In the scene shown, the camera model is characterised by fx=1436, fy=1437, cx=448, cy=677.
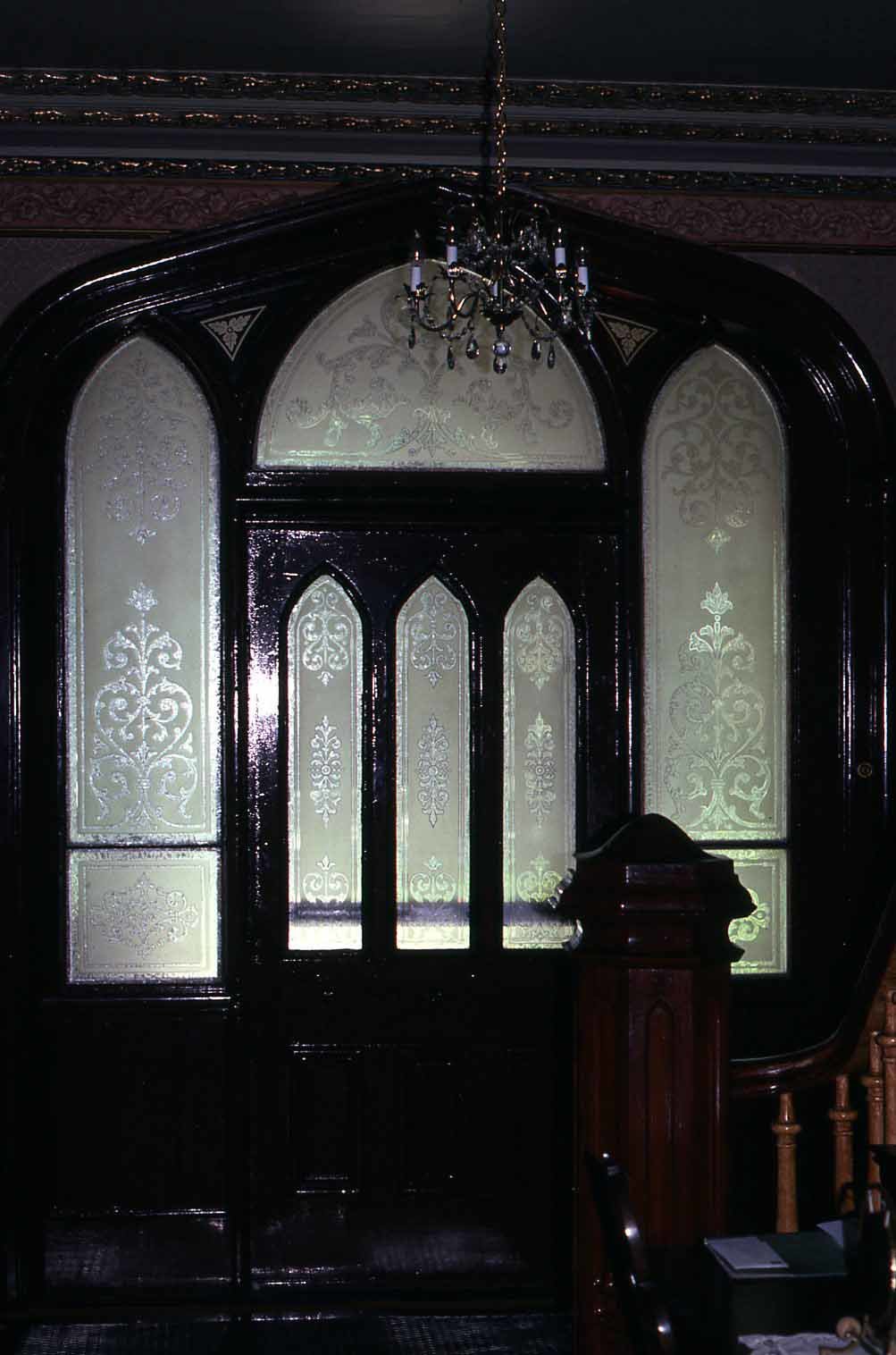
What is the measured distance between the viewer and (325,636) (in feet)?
15.1

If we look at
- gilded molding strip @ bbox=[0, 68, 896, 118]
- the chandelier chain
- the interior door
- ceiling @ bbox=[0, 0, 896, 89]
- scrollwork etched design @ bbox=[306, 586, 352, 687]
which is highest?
ceiling @ bbox=[0, 0, 896, 89]

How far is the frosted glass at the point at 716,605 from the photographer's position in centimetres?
467

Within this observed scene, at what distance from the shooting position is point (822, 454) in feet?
15.2

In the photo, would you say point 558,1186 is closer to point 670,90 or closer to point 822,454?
point 822,454

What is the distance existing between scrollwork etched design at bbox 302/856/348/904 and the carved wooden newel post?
176 cm

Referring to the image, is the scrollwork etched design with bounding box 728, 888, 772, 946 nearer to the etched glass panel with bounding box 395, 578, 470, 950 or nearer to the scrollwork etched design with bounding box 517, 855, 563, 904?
the scrollwork etched design with bounding box 517, 855, 563, 904

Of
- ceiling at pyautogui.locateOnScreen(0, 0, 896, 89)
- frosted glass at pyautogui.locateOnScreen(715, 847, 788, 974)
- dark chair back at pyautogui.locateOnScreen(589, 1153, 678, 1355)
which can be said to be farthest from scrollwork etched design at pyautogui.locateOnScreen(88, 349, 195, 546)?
dark chair back at pyautogui.locateOnScreen(589, 1153, 678, 1355)

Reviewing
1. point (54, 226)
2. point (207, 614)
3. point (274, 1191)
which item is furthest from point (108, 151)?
point (274, 1191)

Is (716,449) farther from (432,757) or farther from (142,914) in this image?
(142,914)

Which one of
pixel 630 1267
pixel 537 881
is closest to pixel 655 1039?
pixel 630 1267

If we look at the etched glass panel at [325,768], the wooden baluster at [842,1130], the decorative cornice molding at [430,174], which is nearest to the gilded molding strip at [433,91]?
the decorative cornice molding at [430,174]

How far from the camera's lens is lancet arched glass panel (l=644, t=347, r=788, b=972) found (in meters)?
4.67

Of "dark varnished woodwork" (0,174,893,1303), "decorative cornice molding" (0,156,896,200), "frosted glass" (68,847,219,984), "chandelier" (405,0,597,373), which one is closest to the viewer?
"chandelier" (405,0,597,373)

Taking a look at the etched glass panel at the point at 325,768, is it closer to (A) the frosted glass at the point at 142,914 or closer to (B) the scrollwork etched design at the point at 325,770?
(B) the scrollwork etched design at the point at 325,770
